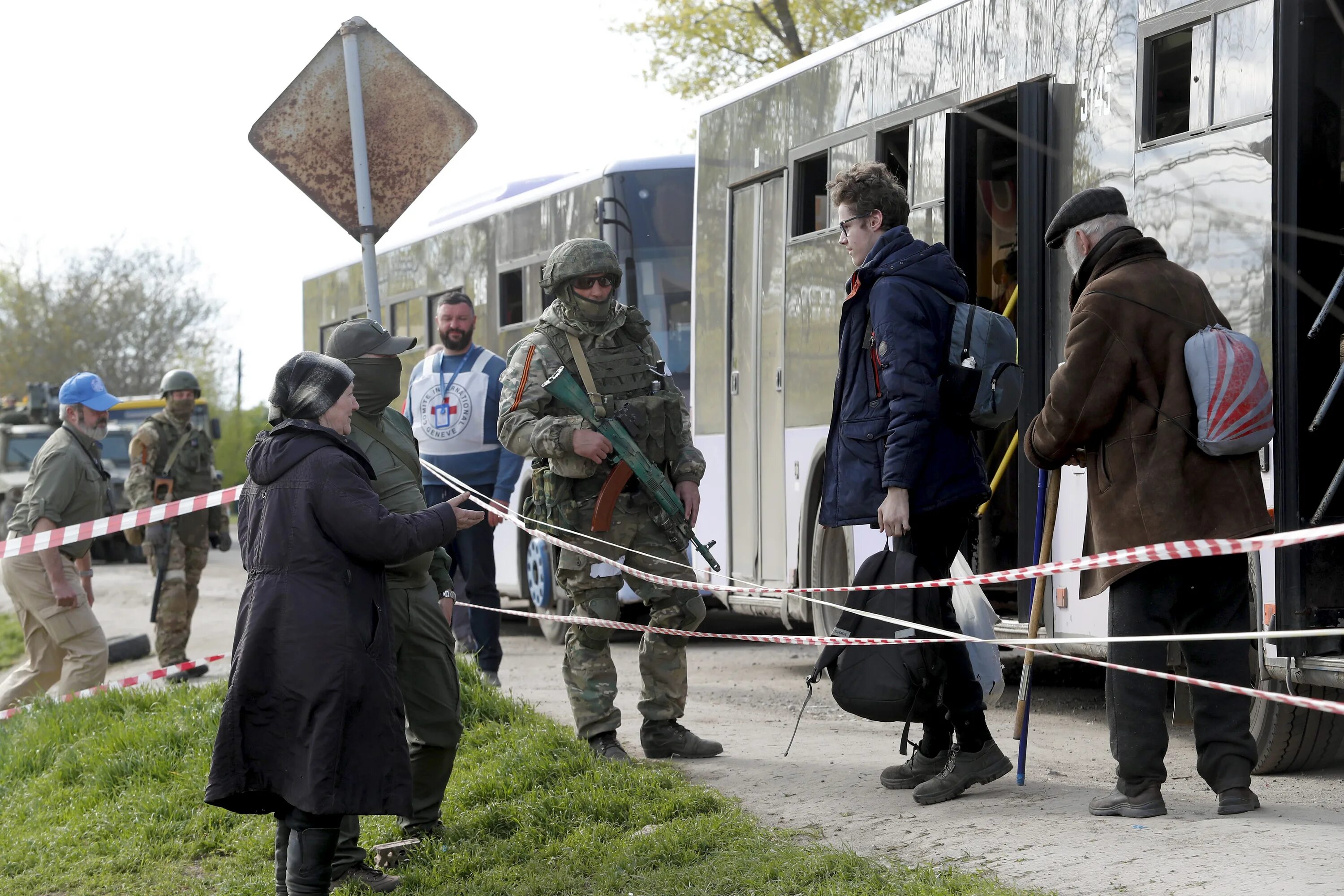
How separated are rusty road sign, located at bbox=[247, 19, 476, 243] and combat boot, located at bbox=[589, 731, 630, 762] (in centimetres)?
221

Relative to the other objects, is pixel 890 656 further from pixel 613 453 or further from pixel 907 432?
pixel 613 453

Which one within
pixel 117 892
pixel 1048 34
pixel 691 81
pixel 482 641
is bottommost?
pixel 117 892

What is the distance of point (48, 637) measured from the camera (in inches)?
343

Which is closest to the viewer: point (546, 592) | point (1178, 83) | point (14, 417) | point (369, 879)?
point (369, 879)

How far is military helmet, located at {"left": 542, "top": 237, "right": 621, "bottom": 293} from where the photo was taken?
19.8 ft

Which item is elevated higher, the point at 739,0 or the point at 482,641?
the point at 739,0

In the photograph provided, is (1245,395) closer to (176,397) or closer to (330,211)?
(330,211)

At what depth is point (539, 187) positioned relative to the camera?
39.4 feet

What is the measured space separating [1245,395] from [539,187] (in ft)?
26.7

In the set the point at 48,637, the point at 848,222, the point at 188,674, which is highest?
the point at 848,222

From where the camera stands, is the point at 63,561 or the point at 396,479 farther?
the point at 63,561

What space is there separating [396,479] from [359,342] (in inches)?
18.0

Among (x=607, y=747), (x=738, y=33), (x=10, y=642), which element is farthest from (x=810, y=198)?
(x=738, y=33)

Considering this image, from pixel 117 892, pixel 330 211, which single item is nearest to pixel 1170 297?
pixel 330 211
